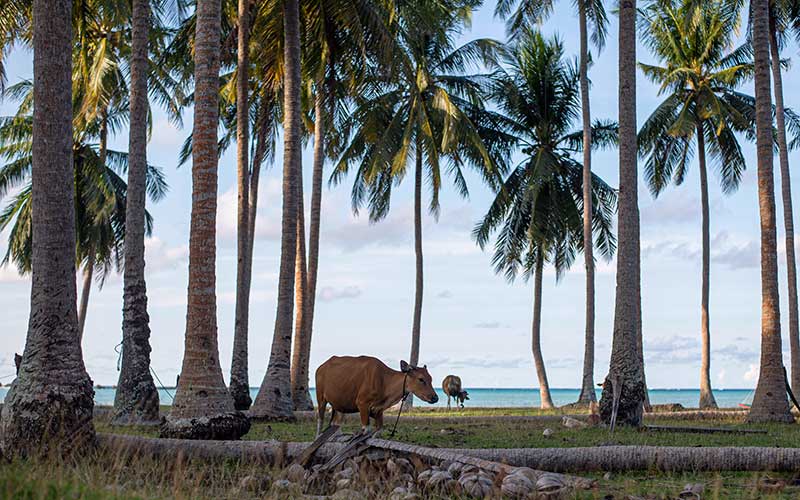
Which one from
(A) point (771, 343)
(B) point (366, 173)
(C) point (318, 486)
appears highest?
(B) point (366, 173)

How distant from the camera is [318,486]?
985 cm

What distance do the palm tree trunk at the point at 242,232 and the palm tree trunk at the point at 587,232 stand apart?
38.1 ft

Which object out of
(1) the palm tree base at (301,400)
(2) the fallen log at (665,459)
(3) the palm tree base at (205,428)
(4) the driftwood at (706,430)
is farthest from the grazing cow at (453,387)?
(2) the fallen log at (665,459)

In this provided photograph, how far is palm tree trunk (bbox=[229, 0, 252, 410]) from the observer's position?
886 inches

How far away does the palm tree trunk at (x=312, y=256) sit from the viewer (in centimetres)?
2362

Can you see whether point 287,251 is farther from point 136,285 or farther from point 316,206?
point 316,206

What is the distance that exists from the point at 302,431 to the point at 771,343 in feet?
33.2

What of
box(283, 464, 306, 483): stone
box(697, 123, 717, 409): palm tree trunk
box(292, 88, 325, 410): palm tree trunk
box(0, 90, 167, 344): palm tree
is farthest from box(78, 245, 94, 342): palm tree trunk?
box(283, 464, 306, 483): stone

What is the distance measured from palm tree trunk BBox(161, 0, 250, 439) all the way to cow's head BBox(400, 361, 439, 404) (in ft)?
9.23

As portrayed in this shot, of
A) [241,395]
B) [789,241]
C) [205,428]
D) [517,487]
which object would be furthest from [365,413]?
[789,241]

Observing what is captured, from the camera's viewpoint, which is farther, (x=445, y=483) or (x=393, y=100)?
(x=393, y=100)

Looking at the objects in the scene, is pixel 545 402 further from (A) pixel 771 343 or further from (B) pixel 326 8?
(B) pixel 326 8

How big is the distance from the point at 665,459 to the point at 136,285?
414 inches

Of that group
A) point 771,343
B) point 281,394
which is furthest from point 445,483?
point 771,343
